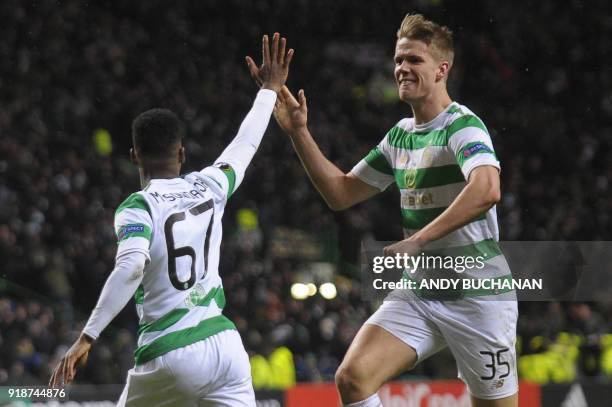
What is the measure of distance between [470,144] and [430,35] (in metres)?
0.71

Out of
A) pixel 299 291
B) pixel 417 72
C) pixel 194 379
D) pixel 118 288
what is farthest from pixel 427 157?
pixel 299 291

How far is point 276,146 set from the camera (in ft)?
59.5

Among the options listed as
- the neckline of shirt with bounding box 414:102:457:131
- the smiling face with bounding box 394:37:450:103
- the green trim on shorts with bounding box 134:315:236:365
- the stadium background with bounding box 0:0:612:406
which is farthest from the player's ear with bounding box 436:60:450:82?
the stadium background with bounding box 0:0:612:406

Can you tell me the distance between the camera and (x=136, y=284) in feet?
15.2

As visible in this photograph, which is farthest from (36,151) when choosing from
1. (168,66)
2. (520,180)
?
(520,180)

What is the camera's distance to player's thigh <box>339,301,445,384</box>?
539 cm

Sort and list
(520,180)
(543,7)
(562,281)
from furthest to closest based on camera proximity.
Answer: (543,7) → (520,180) → (562,281)

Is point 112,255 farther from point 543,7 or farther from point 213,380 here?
point 543,7

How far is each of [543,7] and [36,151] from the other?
40.9 ft

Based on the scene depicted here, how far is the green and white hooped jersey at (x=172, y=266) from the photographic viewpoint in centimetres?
477

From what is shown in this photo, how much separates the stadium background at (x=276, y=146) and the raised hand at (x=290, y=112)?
556 centimetres

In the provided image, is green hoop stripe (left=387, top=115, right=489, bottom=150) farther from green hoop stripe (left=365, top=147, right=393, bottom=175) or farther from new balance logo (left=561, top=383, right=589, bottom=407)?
new balance logo (left=561, top=383, right=589, bottom=407)

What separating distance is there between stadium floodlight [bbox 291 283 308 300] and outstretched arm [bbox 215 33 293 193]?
869 cm

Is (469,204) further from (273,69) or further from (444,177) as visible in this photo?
(273,69)
